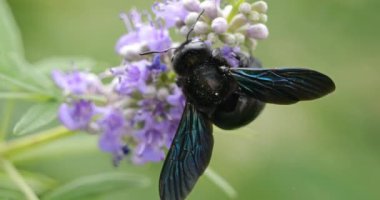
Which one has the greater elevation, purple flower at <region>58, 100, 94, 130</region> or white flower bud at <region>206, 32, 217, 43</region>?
purple flower at <region>58, 100, 94, 130</region>

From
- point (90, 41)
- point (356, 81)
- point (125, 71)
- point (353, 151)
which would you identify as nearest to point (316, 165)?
point (353, 151)

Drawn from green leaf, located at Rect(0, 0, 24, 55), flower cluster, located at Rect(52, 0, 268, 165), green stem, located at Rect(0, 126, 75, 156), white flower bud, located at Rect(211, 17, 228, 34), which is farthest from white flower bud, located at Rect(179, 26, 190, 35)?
green leaf, located at Rect(0, 0, 24, 55)

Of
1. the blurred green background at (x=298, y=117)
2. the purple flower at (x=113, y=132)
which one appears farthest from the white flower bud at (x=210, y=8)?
the blurred green background at (x=298, y=117)

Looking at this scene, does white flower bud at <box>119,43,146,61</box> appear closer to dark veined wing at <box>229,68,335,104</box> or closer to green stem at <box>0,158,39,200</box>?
dark veined wing at <box>229,68,335,104</box>

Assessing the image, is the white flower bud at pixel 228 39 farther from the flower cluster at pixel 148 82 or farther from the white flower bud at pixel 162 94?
the white flower bud at pixel 162 94

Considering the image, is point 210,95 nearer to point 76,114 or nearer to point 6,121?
point 76,114

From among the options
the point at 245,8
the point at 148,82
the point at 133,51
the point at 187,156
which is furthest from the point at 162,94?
the point at 245,8
